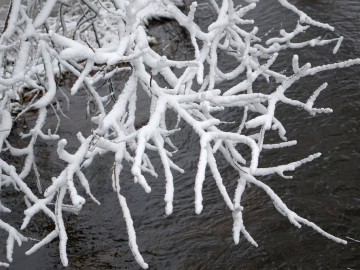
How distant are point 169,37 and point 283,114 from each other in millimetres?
3867

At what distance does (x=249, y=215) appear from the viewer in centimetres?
628

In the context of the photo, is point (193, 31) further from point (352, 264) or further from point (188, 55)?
point (188, 55)

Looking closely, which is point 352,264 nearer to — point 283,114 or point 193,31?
point 283,114

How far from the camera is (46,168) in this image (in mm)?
7957

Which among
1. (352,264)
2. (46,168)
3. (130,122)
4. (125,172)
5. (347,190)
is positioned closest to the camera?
(130,122)

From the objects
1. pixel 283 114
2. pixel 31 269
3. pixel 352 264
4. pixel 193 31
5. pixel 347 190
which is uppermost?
pixel 193 31

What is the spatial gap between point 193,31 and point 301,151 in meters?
3.76

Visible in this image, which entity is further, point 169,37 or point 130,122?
point 169,37

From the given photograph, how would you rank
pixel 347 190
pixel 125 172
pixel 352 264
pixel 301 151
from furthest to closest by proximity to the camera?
pixel 125 172
pixel 301 151
pixel 347 190
pixel 352 264

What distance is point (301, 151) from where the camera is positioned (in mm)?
6941

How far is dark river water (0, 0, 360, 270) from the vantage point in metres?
5.79

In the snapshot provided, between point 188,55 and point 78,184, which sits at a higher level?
point 188,55

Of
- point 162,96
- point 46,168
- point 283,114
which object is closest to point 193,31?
point 162,96

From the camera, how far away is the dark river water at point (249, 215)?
19.0ft
